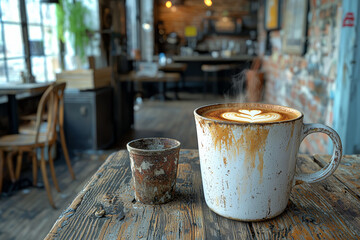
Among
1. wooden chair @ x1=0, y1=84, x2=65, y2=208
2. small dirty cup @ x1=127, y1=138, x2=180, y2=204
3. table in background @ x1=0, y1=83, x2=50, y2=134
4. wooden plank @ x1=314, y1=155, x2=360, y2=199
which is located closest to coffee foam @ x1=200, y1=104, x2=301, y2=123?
small dirty cup @ x1=127, y1=138, x2=180, y2=204

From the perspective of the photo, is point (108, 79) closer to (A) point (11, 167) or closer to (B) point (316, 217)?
(A) point (11, 167)

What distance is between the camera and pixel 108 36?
4.04 m

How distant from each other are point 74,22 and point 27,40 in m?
0.54

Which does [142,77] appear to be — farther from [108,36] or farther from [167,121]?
[167,121]

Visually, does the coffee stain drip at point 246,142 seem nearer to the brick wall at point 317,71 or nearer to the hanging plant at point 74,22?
the brick wall at point 317,71

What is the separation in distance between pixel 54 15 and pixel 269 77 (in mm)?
3503

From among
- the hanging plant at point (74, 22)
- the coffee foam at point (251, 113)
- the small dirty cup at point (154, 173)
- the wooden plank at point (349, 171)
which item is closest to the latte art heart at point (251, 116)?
the coffee foam at point (251, 113)

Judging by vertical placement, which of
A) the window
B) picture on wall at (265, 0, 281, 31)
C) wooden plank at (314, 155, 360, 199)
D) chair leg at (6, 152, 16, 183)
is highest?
picture on wall at (265, 0, 281, 31)

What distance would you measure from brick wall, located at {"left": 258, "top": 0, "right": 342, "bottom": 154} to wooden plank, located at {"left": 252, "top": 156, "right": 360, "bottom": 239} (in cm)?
189

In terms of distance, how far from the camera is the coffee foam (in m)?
0.70

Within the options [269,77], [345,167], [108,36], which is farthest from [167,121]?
[345,167]

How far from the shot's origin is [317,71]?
2932 millimetres

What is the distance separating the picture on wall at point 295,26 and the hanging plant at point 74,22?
2.22 m

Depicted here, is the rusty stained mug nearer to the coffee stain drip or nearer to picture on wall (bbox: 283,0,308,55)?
the coffee stain drip
